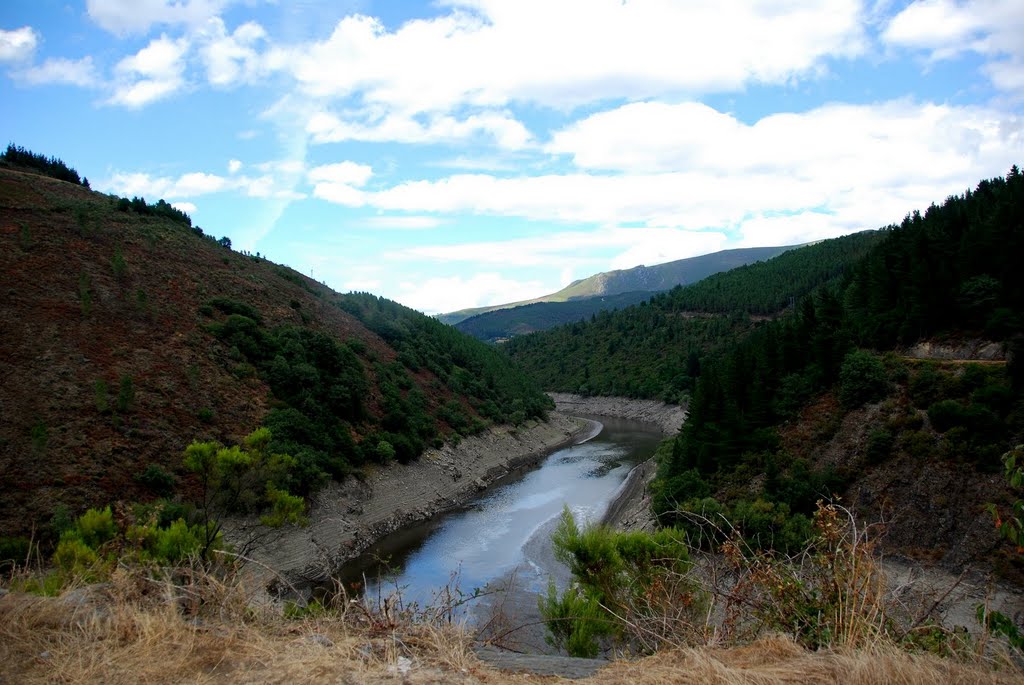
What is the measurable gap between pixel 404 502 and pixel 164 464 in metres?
14.0

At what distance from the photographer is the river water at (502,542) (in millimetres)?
23781

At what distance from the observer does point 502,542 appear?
106 feet

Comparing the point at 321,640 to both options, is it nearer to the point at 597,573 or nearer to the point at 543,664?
the point at 543,664

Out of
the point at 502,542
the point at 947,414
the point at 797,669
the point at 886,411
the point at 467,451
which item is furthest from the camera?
the point at 467,451

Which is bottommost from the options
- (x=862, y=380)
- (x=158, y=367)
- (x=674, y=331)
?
(x=862, y=380)

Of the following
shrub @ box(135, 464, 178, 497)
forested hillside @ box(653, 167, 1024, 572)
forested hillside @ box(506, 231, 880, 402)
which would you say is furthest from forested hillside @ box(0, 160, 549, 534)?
forested hillside @ box(506, 231, 880, 402)

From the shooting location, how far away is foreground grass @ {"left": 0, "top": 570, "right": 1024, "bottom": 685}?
4.62 metres

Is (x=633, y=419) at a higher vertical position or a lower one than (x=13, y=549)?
lower

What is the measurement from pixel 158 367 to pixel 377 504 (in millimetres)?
14149

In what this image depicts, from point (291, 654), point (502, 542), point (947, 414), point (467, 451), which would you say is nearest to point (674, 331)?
point (467, 451)

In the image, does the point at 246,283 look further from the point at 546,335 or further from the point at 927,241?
the point at 546,335

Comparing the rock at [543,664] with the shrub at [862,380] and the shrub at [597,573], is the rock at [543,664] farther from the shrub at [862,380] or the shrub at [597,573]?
the shrub at [862,380]

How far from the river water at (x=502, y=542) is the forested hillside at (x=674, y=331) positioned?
34403 mm

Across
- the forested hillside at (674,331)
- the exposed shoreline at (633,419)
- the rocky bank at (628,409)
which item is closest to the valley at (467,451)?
the exposed shoreline at (633,419)
